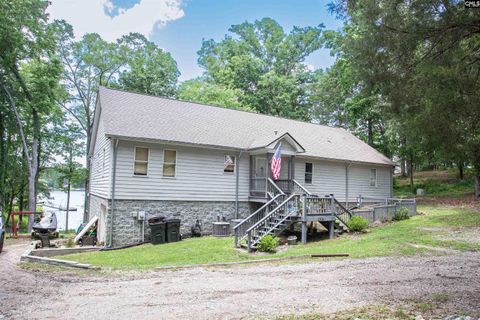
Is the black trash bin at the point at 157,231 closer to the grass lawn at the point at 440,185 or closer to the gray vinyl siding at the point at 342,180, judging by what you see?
the gray vinyl siding at the point at 342,180

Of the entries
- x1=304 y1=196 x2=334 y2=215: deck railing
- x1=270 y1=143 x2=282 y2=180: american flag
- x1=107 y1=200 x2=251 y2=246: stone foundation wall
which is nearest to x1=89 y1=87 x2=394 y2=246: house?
x1=107 y1=200 x2=251 y2=246: stone foundation wall

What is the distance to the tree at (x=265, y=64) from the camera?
36.1 meters

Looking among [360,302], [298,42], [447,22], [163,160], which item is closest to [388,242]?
[360,302]

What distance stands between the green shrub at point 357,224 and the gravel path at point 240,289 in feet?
15.8

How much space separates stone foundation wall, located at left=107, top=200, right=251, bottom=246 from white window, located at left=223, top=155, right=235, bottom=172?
1.64 metres

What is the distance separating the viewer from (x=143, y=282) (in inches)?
290

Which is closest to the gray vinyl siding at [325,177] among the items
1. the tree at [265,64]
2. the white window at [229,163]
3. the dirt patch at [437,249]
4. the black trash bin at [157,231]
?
the white window at [229,163]

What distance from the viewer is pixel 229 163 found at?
16016 millimetres

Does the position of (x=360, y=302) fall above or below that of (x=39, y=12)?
below

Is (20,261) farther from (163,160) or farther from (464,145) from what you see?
(464,145)

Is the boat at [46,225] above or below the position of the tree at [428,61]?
below

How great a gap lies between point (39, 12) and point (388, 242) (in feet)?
80.2

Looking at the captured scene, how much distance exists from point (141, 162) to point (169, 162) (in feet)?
4.05

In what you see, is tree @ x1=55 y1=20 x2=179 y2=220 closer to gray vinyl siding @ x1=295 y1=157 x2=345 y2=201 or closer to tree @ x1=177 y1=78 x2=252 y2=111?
tree @ x1=177 y1=78 x2=252 y2=111
